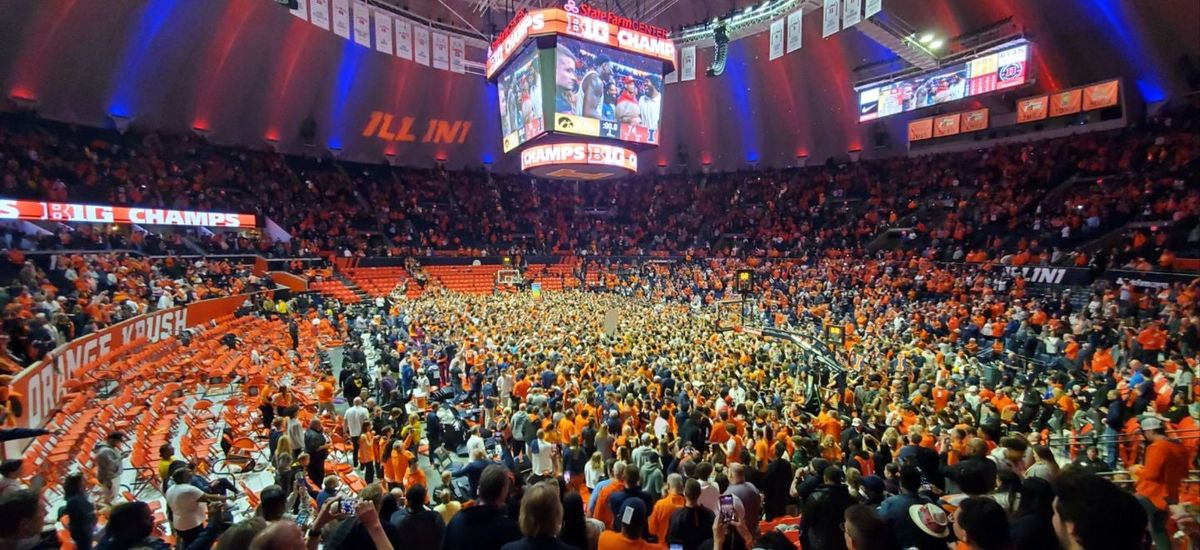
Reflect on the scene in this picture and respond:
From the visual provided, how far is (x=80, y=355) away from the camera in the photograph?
10617mm

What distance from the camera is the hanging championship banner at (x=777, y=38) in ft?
77.6

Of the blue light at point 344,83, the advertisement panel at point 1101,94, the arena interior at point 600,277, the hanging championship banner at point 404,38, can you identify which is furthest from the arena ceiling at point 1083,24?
the blue light at point 344,83

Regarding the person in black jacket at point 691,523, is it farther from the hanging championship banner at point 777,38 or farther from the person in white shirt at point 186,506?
the hanging championship banner at point 777,38

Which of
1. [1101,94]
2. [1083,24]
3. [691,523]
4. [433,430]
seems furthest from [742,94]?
[691,523]

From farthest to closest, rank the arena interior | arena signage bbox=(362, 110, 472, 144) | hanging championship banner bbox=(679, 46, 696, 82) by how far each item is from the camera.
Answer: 1. arena signage bbox=(362, 110, 472, 144)
2. hanging championship banner bbox=(679, 46, 696, 82)
3. the arena interior

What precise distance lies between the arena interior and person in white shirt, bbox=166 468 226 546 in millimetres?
26

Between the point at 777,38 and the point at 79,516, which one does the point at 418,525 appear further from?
the point at 777,38

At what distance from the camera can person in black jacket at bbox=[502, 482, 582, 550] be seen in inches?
105

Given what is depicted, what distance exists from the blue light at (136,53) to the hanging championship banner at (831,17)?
26.4m

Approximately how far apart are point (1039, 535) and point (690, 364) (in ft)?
32.1

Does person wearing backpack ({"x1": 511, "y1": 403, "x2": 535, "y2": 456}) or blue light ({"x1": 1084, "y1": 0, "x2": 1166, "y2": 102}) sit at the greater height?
blue light ({"x1": 1084, "y1": 0, "x2": 1166, "y2": 102})

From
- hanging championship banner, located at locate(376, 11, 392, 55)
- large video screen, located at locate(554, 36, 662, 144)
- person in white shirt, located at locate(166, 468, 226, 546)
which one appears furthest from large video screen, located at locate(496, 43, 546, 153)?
person in white shirt, located at locate(166, 468, 226, 546)

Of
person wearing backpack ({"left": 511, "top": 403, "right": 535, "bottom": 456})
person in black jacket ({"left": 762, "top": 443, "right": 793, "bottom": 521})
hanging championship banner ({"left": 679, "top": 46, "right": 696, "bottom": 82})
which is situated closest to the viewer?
person in black jacket ({"left": 762, "top": 443, "right": 793, "bottom": 521})

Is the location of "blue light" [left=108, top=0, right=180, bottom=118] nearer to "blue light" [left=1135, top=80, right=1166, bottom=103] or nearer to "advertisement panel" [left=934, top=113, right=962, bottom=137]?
"advertisement panel" [left=934, top=113, right=962, bottom=137]
